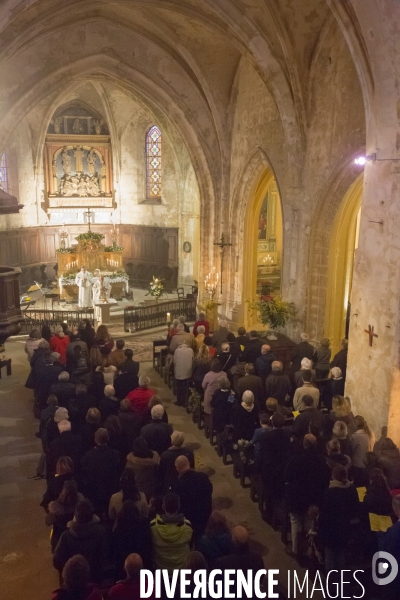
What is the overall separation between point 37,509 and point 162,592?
10.1 feet

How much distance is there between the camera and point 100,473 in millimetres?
6258

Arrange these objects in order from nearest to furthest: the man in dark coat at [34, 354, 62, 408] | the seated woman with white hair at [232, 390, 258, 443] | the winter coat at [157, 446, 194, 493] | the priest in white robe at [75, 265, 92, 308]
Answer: the winter coat at [157, 446, 194, 493] < the seated woman with white hair at [232, 390, 258, 443] < the man in dark coat at [34, 354, 62, 408] < the priest in white robe at [75, 265, 92, 308]

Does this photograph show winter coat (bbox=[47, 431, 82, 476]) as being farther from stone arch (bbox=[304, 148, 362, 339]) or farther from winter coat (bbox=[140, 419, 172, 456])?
stone arch (bbox=[304, 148, 362, 339])

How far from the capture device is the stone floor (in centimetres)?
617

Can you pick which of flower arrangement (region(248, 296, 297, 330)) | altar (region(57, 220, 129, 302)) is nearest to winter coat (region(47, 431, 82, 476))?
flower arrangement (region(248, 296, 297, 330))

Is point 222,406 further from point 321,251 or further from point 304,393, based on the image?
point 321,251

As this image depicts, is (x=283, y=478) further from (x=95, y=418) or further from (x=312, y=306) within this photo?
(x=312, y=306)

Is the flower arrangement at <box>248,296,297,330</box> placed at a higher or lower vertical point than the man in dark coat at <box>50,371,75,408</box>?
higher

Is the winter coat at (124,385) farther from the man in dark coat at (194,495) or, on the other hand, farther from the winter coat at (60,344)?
the man in dark coat at (194,495)

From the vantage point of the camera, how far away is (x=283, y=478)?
6836 millimetres

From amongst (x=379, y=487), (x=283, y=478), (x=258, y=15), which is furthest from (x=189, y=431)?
(x=258, y=15)

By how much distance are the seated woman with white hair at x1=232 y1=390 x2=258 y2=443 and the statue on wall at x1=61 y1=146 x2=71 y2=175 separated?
65.5 feet

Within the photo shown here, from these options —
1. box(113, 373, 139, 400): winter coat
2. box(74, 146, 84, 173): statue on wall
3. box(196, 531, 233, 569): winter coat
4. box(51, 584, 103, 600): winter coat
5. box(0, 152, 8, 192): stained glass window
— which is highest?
box(74, 146, 84, 173): statue on wall

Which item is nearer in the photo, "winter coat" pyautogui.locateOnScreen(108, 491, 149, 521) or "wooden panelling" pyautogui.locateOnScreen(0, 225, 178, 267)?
"winter coat" pyautogui.locateOnScreen(108, 491, 149, 521)
